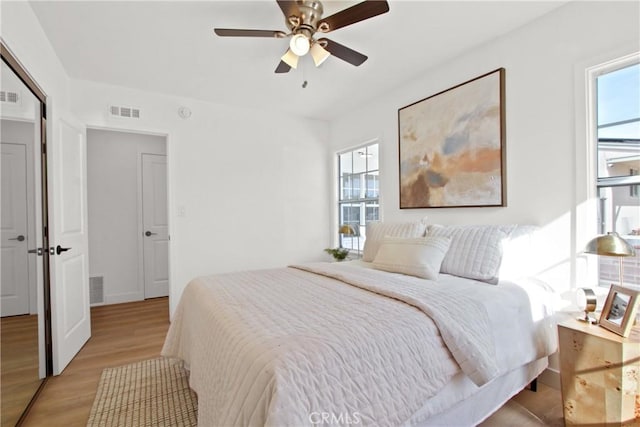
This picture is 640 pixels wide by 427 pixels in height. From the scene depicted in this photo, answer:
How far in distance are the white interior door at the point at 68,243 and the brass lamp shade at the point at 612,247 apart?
11.5 ft

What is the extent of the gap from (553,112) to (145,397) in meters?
3.34

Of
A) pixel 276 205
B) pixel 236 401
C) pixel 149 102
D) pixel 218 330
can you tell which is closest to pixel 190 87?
pixel 149 102

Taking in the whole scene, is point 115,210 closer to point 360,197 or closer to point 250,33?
point 360,197

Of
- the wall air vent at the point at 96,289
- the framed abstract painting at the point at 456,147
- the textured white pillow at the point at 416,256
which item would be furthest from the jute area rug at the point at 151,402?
the wall air vent at the point at 96,289

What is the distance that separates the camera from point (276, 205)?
4.18m

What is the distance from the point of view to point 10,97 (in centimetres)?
176

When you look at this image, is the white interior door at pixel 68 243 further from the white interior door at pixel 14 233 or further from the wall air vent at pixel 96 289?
the wall air vent at pixel 96 289

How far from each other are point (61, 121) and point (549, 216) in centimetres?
382

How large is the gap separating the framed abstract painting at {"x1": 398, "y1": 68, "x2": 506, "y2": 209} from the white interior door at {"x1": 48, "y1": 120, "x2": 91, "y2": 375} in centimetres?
308

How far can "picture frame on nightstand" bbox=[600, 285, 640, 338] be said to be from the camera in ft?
4.75

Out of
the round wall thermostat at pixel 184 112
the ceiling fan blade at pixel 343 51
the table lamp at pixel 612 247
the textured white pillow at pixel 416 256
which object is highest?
the round wall thermostat at pixel 184 112

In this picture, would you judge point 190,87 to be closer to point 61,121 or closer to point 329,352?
point 61,121

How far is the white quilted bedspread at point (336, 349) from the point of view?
1.00 m

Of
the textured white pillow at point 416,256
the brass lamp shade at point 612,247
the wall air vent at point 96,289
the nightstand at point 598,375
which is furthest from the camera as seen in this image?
the wall air vent at point 96,289
